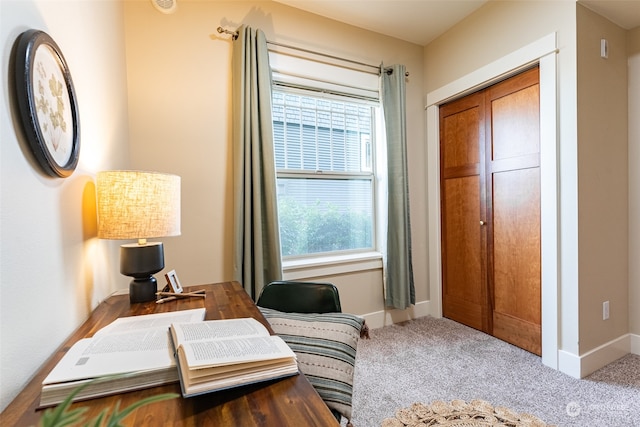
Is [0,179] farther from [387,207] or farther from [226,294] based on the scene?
[387,207]

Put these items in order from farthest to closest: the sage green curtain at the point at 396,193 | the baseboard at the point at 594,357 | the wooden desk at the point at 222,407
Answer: the sage green curtain at the point at 396,193 < the baseboard at the point at 594,357 < the wooden desk at the point at 222,407

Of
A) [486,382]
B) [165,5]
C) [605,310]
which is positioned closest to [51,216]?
[165,5]

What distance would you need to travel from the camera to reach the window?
2.35m

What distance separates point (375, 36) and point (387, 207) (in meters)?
1.50

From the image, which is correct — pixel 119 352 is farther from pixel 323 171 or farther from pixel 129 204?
pixel 323 171

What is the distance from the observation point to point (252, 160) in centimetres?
203

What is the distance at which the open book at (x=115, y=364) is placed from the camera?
0.60 m

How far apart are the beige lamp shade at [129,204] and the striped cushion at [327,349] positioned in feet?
1.98

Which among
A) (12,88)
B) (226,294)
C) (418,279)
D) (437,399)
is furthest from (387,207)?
(12,88)

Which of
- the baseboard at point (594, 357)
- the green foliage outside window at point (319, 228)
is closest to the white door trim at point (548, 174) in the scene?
the baseboard at point (594, 357)

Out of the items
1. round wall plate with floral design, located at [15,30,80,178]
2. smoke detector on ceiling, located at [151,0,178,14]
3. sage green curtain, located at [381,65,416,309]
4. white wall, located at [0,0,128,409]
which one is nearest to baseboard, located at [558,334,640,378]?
sage green curtain, located at [381,65,416,309]

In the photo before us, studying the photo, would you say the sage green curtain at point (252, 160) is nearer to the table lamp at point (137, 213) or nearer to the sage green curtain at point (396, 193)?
the table lamp at point (137, 213)

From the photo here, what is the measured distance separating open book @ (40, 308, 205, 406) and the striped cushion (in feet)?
1.38

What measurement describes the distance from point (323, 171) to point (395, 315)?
146cm
